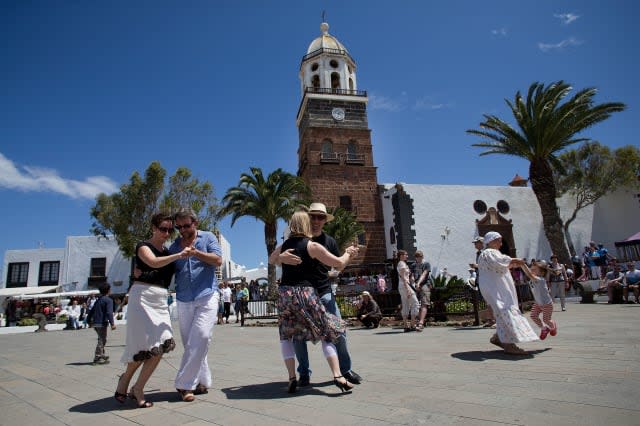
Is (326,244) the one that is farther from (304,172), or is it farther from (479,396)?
(304,172)

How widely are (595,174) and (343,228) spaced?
61.2 ft

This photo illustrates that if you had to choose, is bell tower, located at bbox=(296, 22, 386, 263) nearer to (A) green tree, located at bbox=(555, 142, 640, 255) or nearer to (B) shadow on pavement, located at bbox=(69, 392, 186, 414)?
(A) green tree, located at bbox=(555, 142, 640, 255)

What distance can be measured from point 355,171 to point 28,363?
2311cm

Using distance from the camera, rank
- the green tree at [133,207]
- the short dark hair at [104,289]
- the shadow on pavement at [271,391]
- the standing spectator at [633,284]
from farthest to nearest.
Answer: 1. the green tree at [133,207]
2. the standing spectator at [633,284]
3. the short dark hair at [104,289]
4. the shadow on pavement at [271,391]

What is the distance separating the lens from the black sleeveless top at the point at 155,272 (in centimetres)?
342

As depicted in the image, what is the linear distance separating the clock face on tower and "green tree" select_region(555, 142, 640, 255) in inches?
623

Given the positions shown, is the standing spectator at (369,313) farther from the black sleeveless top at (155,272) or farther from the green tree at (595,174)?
the green tree at (595,174)

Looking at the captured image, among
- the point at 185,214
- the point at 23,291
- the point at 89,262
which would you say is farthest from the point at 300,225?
the point at 89,262

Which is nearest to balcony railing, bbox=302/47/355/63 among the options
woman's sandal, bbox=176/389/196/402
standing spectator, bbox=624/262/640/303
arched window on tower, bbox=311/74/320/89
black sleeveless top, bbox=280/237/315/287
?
arched window on tower, bbox=311/74/320/89

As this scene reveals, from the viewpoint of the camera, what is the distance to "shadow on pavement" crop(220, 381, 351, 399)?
341cm

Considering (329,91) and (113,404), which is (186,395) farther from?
(329,91)

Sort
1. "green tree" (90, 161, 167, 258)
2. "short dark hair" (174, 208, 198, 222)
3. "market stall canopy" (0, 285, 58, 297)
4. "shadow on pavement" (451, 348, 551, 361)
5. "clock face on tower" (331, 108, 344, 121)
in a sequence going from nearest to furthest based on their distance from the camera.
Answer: "short dark hair" (174, 208, 198, 222) → "shadow on pavement" (451, 348, 551, 361) → "green tree" (90, 161, 167, 258) → "clock face on tower" (331, 108, 344, 121) → "market stall canopy" (0, 285, 58, 297)

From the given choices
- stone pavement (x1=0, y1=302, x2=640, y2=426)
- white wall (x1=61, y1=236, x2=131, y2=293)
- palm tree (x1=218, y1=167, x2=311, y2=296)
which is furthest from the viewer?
white wall (x1=61, y1=236, x2=131, y2=293)

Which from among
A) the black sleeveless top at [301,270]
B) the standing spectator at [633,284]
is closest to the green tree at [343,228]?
the standing spectator at [633,284]
